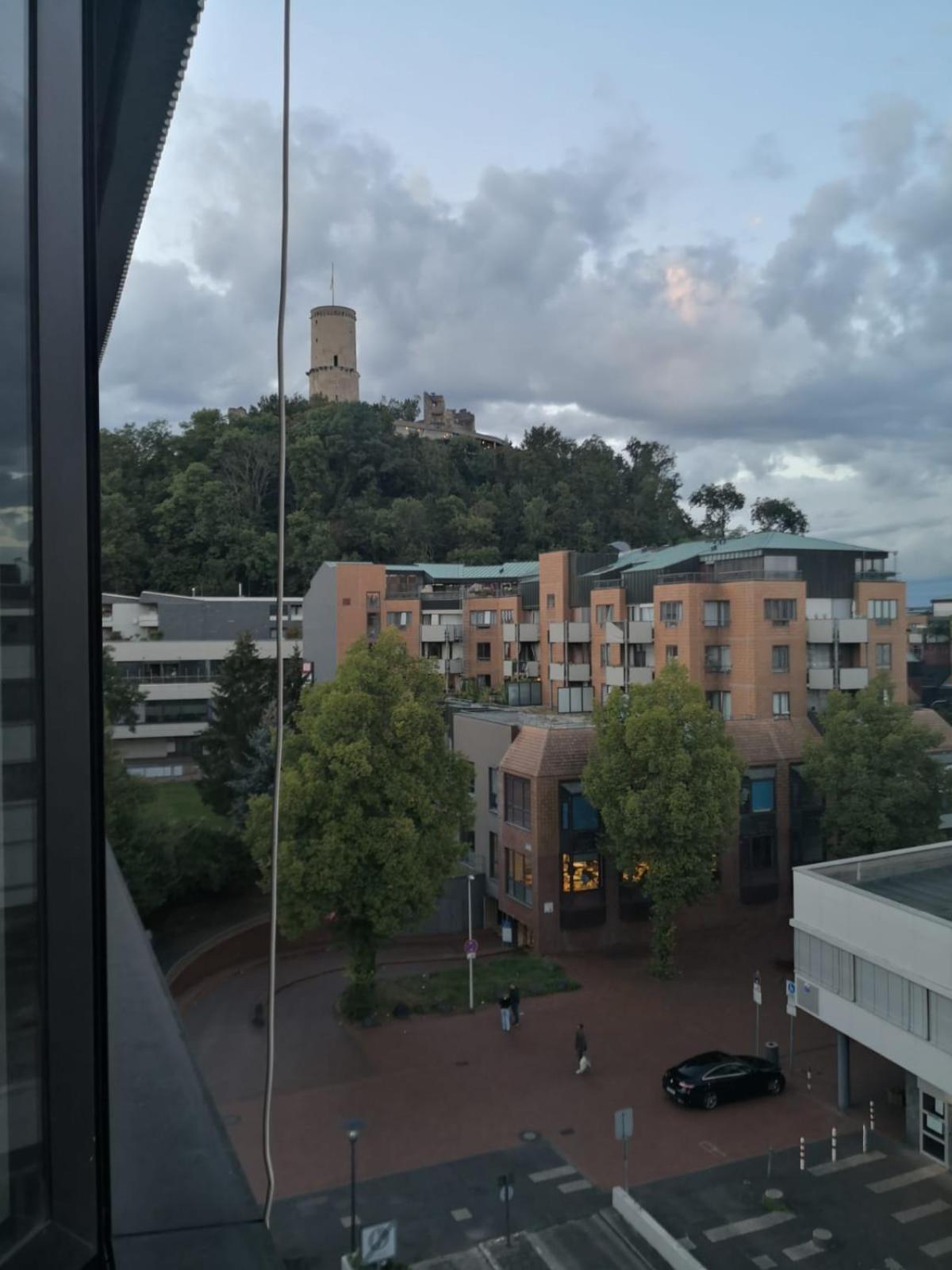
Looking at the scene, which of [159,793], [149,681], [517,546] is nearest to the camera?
[159,793]

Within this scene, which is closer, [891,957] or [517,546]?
[891,957]

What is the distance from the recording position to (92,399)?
0.95 meters

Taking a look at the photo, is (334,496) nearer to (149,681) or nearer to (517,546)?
(517,546)

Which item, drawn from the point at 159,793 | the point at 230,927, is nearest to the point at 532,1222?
the point at 230,927

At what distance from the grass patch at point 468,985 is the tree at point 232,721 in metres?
7.43

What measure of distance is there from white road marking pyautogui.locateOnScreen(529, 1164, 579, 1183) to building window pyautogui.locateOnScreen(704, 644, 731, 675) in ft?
48.6

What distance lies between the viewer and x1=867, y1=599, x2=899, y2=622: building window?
24.0 m

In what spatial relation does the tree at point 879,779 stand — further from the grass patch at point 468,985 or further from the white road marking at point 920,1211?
the white road marking at point 920,1211

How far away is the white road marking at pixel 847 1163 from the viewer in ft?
34.6

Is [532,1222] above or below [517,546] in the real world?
below

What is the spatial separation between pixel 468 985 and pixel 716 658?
11.2m

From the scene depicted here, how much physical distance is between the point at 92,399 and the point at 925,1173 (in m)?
12.8

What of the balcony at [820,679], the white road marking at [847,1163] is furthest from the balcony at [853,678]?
the white road marking at [847,1163]

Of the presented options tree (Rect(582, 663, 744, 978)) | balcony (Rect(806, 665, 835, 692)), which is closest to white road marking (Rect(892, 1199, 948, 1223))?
tree (Rect(582, 663, 744, 978))
